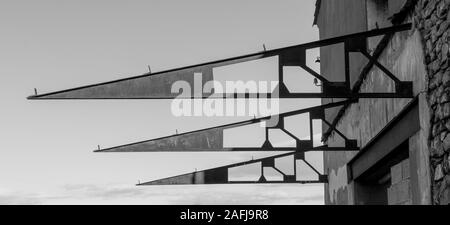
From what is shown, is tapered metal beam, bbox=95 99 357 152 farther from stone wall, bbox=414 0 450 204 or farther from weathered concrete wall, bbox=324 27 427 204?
stone wall, bbox=414 0 450 204

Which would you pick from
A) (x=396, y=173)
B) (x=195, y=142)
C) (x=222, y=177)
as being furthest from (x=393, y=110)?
(x=222, y=177)

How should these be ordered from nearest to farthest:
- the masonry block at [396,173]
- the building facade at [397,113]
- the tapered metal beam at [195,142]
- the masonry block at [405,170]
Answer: the building facade at [397,113] → the masonry block at [405,170] → the masonry block at [396,173] → the tapered metal beam at [195,142]

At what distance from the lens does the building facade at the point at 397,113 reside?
23.8 feet

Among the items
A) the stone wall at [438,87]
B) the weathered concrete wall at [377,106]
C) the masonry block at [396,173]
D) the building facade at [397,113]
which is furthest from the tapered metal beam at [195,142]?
the stone wall at [438,87]

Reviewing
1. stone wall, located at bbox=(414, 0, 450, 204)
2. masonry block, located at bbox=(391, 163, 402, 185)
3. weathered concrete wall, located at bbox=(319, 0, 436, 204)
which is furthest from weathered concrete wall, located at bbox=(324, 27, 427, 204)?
masonry block, located at bbox=(391, 163, 402, 185)

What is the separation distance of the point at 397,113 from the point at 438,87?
1.96 m

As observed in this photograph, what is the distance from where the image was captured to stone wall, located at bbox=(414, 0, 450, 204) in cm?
695

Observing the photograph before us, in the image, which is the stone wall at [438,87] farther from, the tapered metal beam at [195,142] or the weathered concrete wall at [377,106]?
the tapered metal beam at [195,142]

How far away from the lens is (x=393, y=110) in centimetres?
948

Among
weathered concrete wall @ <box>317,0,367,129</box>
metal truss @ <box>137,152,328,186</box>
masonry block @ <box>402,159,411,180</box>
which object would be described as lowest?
masonry block @ <box>402,159,411,180</box>

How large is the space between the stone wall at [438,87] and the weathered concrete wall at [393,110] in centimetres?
15

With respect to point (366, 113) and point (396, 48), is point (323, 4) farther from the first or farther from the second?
point (396, 48)

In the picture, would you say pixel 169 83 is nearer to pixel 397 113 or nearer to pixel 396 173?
pixel 397 113
